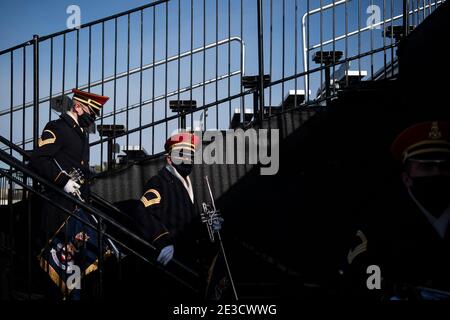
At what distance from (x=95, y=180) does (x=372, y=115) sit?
9.65 feet

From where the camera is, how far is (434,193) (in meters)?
2.90

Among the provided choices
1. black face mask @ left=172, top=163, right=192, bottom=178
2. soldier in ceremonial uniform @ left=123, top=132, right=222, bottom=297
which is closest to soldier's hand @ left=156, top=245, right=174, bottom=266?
soldier in ceremonial uniform @ left=123, top=132, right=222, bottom=297

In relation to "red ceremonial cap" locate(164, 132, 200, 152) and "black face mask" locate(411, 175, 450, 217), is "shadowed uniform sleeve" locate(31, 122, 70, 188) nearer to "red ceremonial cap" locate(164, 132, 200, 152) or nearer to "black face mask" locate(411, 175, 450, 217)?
"red ceremonial cap" locate(164, 132, 200, 152)

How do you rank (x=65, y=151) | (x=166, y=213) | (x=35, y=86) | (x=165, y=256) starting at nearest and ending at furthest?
(x=165, y=256)
(x=166, y=213)
(x=65, y=151)
(x=35, y=86)

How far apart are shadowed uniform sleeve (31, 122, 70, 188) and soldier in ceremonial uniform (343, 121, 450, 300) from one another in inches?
102

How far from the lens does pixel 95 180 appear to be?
15.2ft

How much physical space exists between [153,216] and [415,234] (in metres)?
2.17

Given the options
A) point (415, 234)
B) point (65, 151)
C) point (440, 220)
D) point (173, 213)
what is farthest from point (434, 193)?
point (65, 151)

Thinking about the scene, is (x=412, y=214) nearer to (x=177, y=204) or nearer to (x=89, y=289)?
(x=177, y=204)

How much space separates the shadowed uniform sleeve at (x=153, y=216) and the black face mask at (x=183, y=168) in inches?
12.3

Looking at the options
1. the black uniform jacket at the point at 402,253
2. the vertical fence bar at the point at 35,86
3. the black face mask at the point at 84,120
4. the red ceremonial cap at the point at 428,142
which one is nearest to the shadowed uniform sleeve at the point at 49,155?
the black face mask at the point at 84,120

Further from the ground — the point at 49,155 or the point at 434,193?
the point at 49,155

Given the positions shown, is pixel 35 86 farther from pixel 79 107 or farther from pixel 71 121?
pixel 71 121
